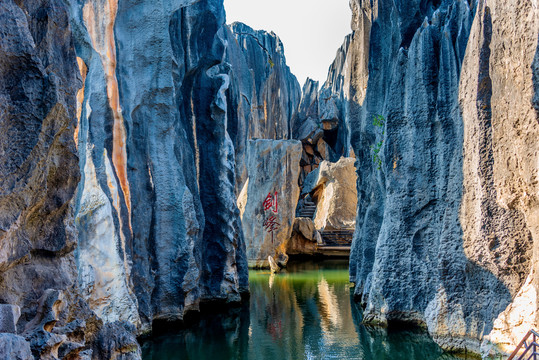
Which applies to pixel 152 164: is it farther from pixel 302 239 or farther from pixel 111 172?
pixel 302 239

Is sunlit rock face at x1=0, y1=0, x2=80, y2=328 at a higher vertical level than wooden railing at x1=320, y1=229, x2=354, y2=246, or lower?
higher

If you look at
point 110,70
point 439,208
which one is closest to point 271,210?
point 110,70

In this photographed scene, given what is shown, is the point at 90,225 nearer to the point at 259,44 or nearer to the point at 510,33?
the point at 510,33

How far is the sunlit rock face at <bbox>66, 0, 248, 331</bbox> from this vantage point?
695cm

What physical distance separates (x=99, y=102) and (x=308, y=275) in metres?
9.74

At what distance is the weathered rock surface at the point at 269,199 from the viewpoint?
666 inches

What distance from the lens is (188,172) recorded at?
10.0 metres

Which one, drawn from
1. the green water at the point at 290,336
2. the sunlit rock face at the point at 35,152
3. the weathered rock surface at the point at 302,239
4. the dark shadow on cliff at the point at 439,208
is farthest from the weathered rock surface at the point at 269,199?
the sunlit rock face at the point at 35,152

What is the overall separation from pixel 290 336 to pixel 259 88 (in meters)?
20.7

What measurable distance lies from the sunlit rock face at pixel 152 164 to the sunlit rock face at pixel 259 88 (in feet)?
38.3

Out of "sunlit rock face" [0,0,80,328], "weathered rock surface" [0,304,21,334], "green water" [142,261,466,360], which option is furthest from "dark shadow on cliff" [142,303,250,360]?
"weathered rock surface" [0,304,21,334]

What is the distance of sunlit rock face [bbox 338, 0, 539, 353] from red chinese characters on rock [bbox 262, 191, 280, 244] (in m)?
6.72

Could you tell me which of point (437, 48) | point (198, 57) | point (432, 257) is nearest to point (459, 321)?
point (432, 257)

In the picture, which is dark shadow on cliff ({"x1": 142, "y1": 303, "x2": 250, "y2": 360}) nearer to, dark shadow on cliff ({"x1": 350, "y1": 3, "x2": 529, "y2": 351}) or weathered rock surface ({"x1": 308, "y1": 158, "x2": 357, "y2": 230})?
dark shadow on cliff ({"x1": 350, "y1": 3, "x2": 529, "y2": 351})
